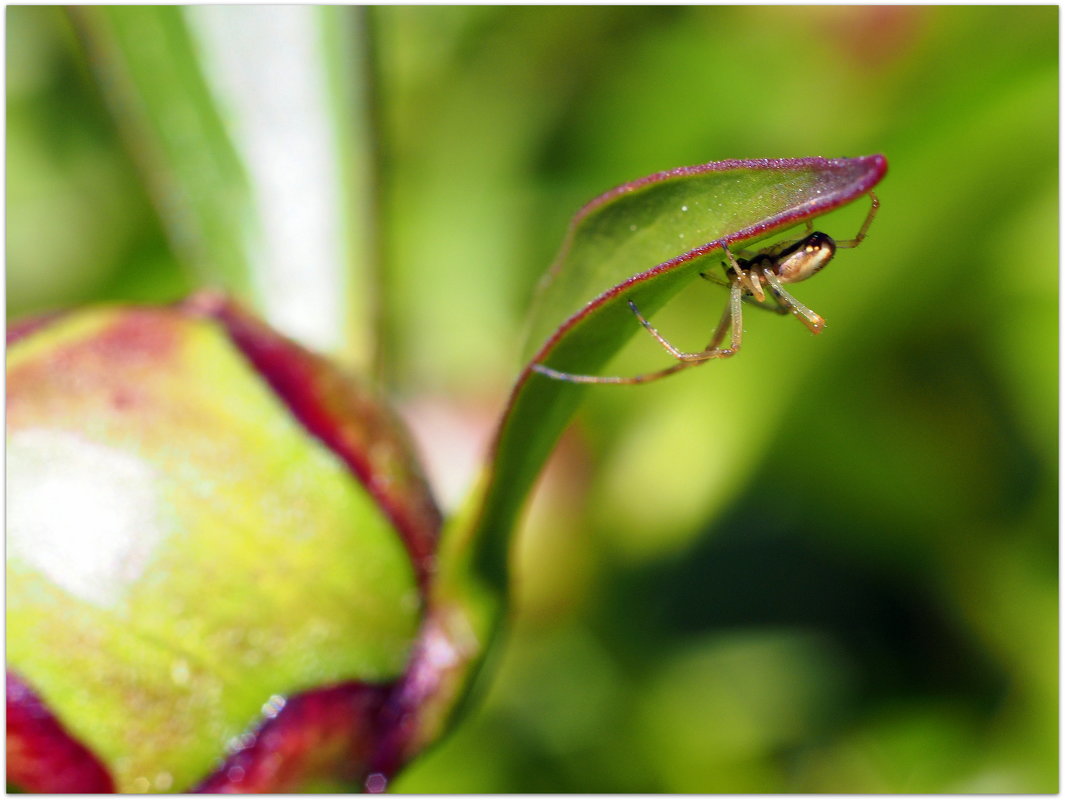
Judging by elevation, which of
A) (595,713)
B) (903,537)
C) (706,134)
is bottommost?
(595,713)

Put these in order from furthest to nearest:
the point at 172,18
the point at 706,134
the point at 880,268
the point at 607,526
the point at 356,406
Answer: the point at 706,134, the point at 607,526, the point at 880,268, the point at 172,18, the point at 356,406

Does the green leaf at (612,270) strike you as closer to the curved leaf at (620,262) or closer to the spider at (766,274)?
the curved leaf at (620,262)

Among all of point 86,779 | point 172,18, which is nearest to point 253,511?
point 86,779

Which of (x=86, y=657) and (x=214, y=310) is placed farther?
(x=214, y=310)

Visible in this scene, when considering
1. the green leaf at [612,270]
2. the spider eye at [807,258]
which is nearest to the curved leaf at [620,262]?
the green leaf at [612,270]

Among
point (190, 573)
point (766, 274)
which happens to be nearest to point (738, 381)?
point (766, 274)

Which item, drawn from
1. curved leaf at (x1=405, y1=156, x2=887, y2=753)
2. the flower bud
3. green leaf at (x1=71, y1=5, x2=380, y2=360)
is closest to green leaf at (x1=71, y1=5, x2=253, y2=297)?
green leaf at (x1=71, y1=5, x2=380, y2=360)

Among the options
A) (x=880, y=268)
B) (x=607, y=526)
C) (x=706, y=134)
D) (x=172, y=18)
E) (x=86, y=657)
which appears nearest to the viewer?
(x=86, y=657)

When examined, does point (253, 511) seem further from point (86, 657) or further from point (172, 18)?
point (172, 18)
